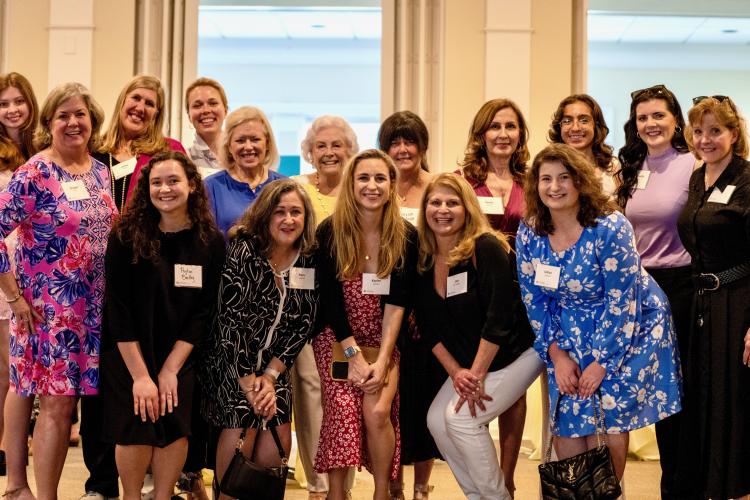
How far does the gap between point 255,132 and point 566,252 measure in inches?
58.7

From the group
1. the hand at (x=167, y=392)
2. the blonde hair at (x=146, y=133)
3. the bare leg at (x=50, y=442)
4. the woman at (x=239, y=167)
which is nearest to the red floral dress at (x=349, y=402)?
the hand at (x=167, y=392)

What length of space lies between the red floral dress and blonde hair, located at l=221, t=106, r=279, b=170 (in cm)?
84

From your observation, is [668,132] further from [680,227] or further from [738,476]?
[738,476]

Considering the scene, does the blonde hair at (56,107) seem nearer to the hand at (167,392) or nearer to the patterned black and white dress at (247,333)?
Result: the patterned black and white dress at (247,333)

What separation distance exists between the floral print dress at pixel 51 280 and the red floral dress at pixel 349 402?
2.94ft

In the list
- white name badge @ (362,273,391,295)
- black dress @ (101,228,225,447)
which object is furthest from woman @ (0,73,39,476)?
white name badge @ (362,273,391,295)

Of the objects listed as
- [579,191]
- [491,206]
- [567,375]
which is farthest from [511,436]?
[579,191]

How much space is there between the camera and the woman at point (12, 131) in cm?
412

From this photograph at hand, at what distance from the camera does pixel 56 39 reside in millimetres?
6109

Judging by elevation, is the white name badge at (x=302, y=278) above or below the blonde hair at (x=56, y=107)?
below

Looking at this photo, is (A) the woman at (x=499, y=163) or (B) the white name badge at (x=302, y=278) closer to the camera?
(B) the white name badge at (x=302, y=278)

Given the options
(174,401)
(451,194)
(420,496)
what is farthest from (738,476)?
(174,401)

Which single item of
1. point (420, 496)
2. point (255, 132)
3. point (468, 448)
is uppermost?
point (255, 132)

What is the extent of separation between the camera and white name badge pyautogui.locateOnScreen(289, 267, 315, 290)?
11.5 ft
